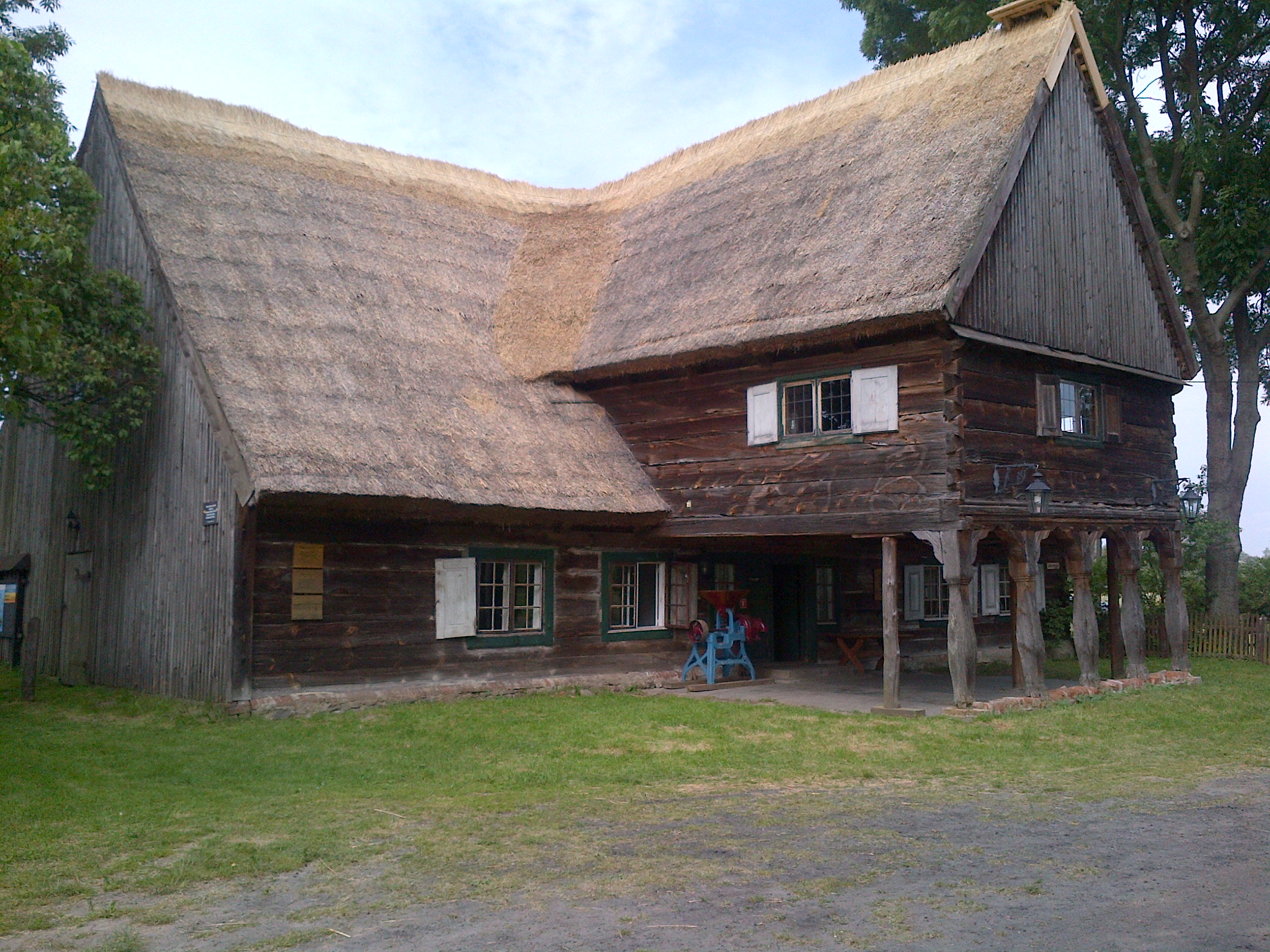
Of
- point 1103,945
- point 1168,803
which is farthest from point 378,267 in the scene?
point 1103,945

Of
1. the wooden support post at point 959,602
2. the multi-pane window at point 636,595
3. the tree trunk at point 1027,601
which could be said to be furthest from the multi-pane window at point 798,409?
the multi-pane window at point 636,595

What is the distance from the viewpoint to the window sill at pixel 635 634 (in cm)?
1664

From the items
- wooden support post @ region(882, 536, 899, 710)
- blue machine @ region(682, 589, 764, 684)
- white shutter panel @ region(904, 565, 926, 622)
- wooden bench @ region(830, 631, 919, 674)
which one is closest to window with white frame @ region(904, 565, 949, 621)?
white shutter panel @ region(904, 565, 926, 622)

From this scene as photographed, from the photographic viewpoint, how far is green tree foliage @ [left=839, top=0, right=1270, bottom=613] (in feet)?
77.5

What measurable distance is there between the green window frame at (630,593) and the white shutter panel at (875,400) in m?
4.31

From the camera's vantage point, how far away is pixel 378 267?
56.9ft

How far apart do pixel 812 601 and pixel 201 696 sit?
10608 millimetres

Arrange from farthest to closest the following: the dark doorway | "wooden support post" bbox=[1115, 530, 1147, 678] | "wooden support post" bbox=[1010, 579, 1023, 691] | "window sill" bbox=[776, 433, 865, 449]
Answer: the dark doorway, "wooden support post" bbox=[1115, 530, 1147, 678], "window sill" bbox=[776, 433, 865, 449], "wooden support post" bbox=[1010, 579, 1023, 691]

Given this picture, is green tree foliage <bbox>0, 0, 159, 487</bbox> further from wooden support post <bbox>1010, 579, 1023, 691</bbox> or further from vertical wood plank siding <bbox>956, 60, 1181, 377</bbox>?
wooden support post <bbox>1010, 579, 1023, 691</bbox>

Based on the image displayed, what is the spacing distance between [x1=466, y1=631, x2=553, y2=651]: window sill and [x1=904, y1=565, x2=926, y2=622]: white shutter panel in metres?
7.25

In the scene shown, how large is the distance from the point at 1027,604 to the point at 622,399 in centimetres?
682

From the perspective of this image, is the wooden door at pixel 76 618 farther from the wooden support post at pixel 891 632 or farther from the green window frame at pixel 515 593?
the wooden support post at pixel 891 632

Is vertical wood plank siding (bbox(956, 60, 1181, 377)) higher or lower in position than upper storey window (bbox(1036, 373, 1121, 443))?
higher

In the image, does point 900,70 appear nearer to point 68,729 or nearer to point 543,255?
point 543,255
